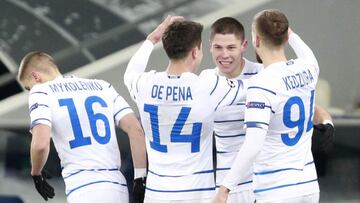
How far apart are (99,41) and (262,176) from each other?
17.8ft

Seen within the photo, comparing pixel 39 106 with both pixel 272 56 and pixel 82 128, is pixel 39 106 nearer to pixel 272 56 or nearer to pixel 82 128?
pixel 82 128

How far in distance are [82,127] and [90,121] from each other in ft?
0.18

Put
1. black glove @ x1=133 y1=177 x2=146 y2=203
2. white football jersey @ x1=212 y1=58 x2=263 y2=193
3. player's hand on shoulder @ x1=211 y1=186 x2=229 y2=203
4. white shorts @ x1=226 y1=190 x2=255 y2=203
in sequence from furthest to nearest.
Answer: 1. white shorts @ x1=226 y1=190 x2=255 y2=203
2. white football jersey @ x1=212 y1=58 x2=263 y2=193
3. black glove @ x1=133 y1=177 x2=146 y2=203
4. player's hand on shoulder @ x1=211 y1=186 x2=229 y2=203

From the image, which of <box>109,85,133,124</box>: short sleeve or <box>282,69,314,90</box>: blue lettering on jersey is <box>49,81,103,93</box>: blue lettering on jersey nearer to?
<box>109,85,133,124</box>: short sleeve

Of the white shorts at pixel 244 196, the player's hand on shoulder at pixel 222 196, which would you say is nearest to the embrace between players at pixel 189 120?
the player's hand on shoulder at pixel 222 196

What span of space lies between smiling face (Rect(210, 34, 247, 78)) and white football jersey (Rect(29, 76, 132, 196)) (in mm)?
648

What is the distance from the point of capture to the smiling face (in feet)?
24.9

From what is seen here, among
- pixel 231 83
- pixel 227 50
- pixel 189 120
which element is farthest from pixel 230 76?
pixel 189 120

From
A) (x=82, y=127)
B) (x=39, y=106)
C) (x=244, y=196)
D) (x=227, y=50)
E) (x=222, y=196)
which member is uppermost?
(x=227, y=50)

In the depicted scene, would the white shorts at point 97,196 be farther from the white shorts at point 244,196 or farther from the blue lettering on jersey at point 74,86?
the white shorts at point 244,196

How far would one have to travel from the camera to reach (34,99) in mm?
7211

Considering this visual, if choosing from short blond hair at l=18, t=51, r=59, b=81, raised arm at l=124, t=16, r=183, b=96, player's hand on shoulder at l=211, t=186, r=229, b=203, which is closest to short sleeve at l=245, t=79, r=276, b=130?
player's hand on shoulder at l=211, t=186, r=229, b=203

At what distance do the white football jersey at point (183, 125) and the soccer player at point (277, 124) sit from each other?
0.35m

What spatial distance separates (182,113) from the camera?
7.10 m
